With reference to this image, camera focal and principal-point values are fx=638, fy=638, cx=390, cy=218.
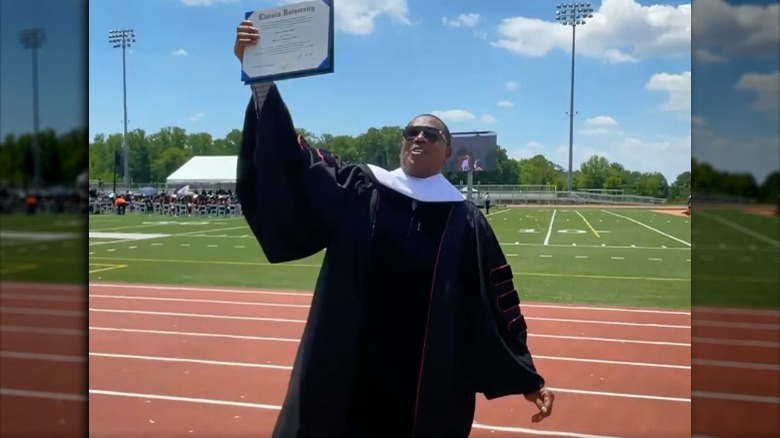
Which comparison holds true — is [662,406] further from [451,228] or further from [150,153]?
[150,153]

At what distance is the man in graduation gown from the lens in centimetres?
227

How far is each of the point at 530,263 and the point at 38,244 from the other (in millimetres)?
12790

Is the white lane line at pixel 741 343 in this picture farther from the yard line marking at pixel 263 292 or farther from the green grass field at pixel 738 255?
the green grass field at pixel 738 255

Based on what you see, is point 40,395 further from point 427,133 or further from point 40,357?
point 427,133

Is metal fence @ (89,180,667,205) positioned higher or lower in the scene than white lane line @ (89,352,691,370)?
higher

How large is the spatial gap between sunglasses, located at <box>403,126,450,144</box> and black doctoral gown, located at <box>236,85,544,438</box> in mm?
185

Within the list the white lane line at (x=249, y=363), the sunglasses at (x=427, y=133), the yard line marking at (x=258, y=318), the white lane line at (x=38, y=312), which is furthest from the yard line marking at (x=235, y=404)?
the yard line marking at (x=258, y=318)

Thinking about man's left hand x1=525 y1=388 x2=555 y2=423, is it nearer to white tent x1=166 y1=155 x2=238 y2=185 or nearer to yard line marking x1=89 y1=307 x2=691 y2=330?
yard line marking x1=89 y1=307 x2=691 y2=330

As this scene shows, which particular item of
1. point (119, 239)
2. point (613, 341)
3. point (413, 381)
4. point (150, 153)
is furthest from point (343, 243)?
point (150, 153)

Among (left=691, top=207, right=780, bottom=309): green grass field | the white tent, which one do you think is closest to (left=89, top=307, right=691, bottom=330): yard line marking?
(left=691, top=207, right=780, bottom=309): green grass field

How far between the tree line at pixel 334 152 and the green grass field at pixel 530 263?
2357 mm

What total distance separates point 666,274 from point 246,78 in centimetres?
1174

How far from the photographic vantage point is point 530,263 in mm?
13930

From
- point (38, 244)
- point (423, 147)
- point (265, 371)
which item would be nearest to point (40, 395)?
point (38, 244)
